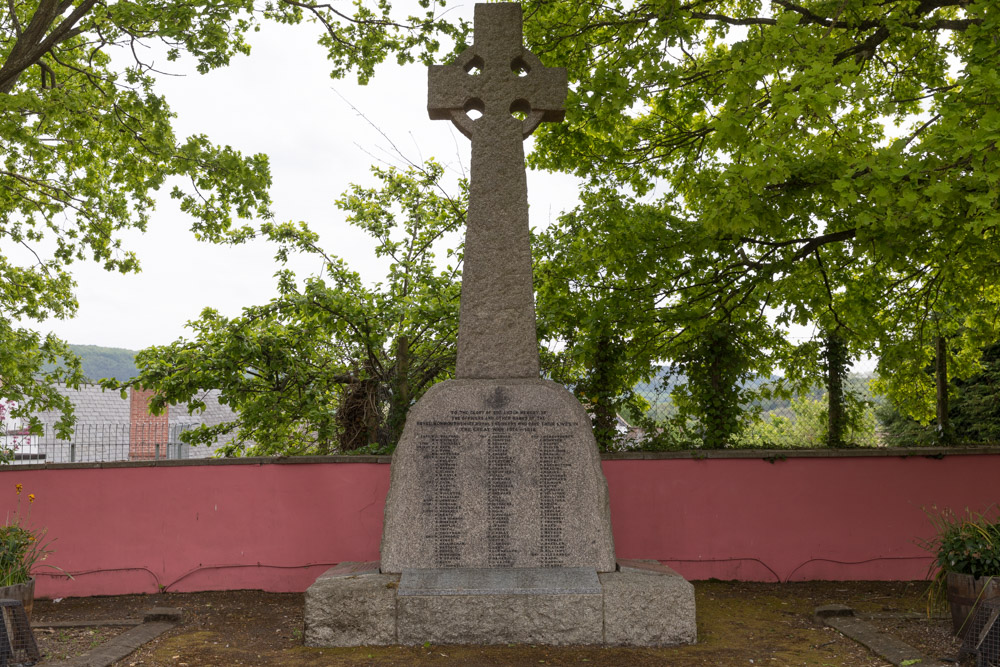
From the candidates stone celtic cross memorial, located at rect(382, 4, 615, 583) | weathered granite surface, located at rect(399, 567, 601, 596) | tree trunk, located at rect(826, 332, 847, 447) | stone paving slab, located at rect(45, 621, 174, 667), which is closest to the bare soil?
stone paving slab, located at rect(45, 621, 174, 667)

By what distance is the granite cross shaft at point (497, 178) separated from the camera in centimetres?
634

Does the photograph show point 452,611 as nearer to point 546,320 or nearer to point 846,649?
point 846,649

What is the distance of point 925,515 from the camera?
8359mm

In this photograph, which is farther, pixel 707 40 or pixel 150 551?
pixel 707 40

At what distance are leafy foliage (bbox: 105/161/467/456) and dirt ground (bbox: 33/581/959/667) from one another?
2.36 metres

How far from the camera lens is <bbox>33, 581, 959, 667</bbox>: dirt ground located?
5.38m

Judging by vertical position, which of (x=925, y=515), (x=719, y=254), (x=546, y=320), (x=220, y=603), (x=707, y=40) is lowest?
(x=220, y=603)

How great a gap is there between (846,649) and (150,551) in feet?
21.9

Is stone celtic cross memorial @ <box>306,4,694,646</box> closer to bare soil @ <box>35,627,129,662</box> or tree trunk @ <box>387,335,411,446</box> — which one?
bare soil @ <box>35,627,129,662</box>

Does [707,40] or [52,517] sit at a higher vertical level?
[707,40]

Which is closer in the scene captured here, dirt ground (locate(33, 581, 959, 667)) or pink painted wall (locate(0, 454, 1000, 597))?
dirt ground (locate(33, 581, 959, 667))

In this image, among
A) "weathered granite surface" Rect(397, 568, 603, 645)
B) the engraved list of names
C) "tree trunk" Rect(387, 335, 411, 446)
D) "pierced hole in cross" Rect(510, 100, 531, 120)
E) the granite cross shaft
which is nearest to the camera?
"weathered granite surface" Rect(397, 568, 603, 645)

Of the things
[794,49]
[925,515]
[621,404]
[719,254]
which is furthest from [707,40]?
[925,515]

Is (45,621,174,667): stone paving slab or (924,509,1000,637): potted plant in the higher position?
(924,509,1000,637): potted plant
